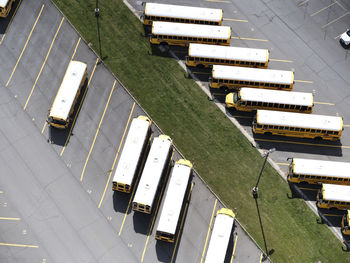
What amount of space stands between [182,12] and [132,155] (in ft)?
90.9

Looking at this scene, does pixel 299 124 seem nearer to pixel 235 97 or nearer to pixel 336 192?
pixel 235 97

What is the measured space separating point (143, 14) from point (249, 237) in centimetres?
4263

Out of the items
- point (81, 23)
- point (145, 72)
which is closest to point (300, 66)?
point (145, 72)

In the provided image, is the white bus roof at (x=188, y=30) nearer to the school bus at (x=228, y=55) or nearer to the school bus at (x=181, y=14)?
the school bus at (x=181, y=14)

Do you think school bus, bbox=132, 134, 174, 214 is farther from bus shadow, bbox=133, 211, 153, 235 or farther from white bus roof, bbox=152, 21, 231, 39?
white bus roof, bbox=152, 21, 231, 39

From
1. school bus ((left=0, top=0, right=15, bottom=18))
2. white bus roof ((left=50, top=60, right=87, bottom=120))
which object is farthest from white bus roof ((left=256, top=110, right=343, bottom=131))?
school bus ((left=0, top=0, right=15, bottom=18))

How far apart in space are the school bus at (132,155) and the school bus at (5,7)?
30973 millimetres

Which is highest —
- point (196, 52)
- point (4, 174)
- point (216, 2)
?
point (216, 2)

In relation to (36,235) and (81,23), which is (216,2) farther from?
(36,235)

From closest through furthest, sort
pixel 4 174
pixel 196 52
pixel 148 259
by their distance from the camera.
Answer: pixel 148 259, pixel 4 174, pixel 196 52

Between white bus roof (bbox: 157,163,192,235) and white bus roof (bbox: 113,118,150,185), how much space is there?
5.69 meters

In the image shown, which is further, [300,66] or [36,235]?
[300,66]

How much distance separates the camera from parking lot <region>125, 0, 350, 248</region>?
72375 mm

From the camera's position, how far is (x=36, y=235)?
63906mm
